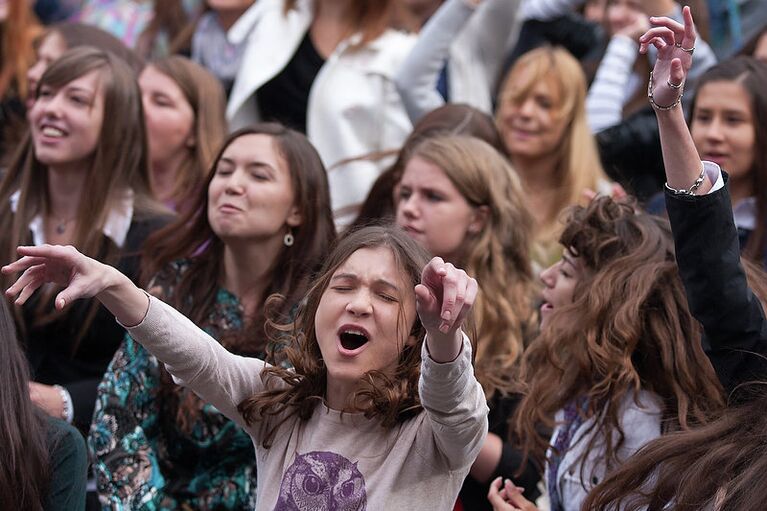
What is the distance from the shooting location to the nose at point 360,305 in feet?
9.50

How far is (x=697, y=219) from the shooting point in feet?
9.09

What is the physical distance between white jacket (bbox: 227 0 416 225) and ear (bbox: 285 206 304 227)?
1172 millimetres

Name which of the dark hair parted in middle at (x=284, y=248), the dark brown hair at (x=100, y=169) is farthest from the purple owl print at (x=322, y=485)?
the dark brown hair at (x=100, y=169)

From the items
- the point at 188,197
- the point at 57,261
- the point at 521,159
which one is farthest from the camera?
the point at 521,159

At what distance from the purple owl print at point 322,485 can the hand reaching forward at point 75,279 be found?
502mm

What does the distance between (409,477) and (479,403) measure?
0.26 m

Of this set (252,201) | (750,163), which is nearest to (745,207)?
(750,163)

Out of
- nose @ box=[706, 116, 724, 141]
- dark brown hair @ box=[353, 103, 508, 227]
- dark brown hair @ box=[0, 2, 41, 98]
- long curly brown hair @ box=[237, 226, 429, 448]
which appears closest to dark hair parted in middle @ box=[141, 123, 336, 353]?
dark brown hair @ box=[353, 103, 508, 227]

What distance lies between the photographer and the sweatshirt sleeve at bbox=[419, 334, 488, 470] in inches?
104

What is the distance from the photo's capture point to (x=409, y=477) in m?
2.88

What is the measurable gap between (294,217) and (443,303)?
5.23ft

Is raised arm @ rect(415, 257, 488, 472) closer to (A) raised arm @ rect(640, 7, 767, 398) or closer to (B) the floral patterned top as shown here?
(A) raised arm @ rect(640, 7, 767, 398)

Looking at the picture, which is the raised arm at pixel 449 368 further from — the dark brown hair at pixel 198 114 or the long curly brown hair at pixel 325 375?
the dark brown hair at pixel 198 114

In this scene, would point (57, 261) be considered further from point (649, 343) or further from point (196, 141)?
point (196, 141)
